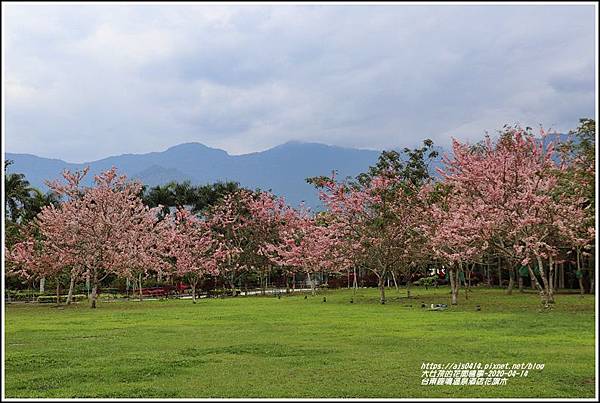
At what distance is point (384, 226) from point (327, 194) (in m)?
3.41

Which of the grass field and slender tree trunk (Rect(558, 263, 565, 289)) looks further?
slender tree trunk (Rect(558, 263, 565, 289))

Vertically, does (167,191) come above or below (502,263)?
above

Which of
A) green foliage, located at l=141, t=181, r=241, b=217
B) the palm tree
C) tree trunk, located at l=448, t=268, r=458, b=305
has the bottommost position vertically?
tree trunk, located at l=448, t=268, r=458, b=305

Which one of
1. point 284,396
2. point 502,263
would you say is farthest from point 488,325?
point 502,263

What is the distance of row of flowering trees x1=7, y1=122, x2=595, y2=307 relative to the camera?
2464 cm

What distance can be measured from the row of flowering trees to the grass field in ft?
13.9

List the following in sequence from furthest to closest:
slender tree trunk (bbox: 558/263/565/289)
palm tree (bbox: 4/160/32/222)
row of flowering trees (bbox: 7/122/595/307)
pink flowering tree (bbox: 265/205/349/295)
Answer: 1. slender tree trunk (bbox: 558/263/565/289)
2. palm tree (bbox: 4/160/32/222)
3. pink flowering tree (bbox: 265/205/349/295)
4. row of flowering trees (bbox: 7/122/595/307)

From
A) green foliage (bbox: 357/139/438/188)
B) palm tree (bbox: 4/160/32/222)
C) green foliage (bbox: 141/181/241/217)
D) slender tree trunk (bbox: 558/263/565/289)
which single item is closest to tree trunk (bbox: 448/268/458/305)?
green foliage (bbox: 357/139/438/188)

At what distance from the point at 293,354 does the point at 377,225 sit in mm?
17687

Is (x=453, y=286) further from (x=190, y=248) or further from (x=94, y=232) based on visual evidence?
(x=190, y=248)

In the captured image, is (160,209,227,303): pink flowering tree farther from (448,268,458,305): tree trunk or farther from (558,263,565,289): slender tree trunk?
(558,263,565,289): slender tree trunk

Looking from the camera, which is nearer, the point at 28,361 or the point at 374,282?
the point at 28,361

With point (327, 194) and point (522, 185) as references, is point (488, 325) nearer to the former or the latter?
point (522, 185)

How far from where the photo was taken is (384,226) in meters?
30.1
